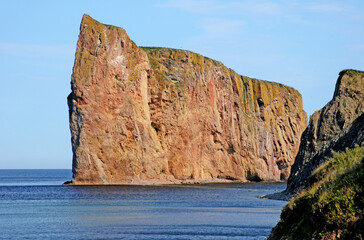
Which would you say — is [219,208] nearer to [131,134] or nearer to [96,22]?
[131,134]

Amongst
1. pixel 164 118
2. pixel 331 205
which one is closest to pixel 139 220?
pixel 331 205

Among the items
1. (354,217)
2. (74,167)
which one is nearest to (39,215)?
(354,217)

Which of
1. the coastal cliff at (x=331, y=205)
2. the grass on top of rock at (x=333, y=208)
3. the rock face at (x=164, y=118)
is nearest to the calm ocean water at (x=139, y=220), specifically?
the coastal cliff at (x=331, y=205)

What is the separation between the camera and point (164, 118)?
110 meters

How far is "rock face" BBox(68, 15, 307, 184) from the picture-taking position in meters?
93.1

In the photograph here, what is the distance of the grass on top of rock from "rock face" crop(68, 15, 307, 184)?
74197 millimetres

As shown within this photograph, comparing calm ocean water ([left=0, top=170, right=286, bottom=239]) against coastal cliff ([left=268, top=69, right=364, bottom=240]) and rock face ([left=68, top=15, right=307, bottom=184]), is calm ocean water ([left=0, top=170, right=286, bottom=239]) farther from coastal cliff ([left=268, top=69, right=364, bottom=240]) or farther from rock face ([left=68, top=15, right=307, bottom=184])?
rock face ([left=68, top=15, right=307, bottom=184])

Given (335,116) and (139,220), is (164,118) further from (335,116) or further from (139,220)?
(139,220)

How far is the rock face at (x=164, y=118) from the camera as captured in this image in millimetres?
93125

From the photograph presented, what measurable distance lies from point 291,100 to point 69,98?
260 ft

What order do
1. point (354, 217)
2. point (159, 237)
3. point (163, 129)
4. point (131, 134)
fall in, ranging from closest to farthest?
point (354, 217) → point (159, 237) → point (131, 134) → point (163, 129)

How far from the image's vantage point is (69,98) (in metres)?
96.6

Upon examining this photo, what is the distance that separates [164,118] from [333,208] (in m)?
94.4

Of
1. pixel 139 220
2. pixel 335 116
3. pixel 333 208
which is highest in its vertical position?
pixel 335 116
